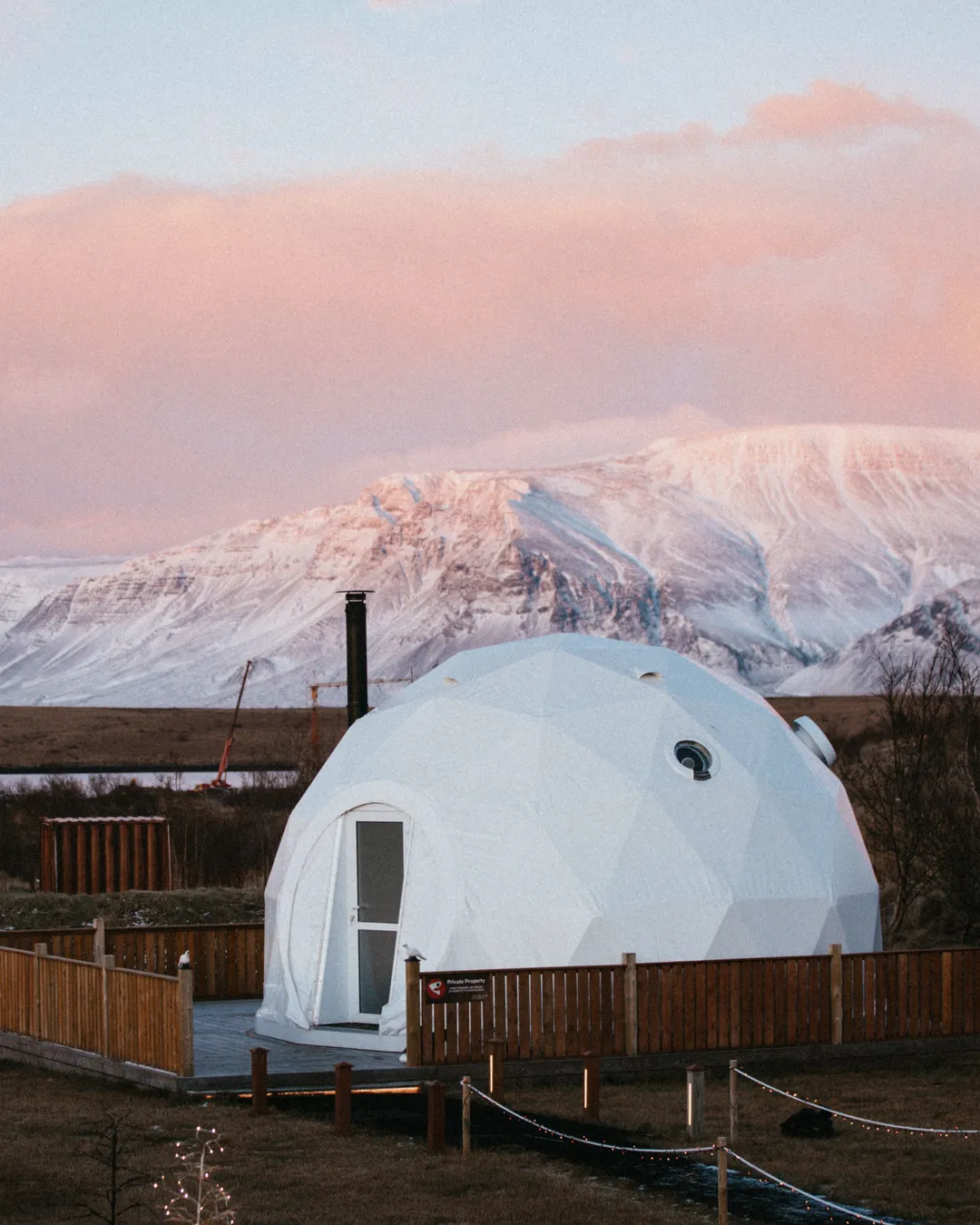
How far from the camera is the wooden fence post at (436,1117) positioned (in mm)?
13391

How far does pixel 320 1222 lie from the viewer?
11.4 m

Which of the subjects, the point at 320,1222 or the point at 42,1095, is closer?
the point at 320,1222

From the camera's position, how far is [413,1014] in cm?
1616

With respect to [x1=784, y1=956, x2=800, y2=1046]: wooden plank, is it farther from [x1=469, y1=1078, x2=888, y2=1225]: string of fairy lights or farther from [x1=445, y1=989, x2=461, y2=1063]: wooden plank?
[x1=469, y1=1078, x2=888, y2=1225]: string of fairy lights

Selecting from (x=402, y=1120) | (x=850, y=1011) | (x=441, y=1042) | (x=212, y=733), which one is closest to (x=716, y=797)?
(x=850, y=1011)

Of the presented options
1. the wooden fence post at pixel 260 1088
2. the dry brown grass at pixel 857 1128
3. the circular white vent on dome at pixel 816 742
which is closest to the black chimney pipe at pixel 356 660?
the circular white vent on dome at pixel 816 742

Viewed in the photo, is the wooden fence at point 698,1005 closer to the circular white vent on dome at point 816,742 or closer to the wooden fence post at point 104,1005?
the wooden fence post at point 104,1005

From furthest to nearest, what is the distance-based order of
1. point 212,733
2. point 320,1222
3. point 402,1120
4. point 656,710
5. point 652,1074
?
point 212,733, point 656,710, point 652,1074, point 402,1120, point 320,1222

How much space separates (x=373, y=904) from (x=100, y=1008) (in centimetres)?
297

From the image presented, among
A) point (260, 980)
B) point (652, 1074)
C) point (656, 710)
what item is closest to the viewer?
point (652, 1074)

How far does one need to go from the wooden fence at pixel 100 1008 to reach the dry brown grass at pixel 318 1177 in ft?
2.25

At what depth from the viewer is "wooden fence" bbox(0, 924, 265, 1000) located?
21.0 meters

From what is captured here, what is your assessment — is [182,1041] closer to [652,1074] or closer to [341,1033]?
[341,1033]

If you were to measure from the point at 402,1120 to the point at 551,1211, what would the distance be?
326cm
